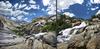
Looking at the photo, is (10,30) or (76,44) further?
(10,30)

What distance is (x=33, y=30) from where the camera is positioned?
5.04 m

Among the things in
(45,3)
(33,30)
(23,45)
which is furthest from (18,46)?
(45,3)

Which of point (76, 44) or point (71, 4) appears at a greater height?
point (71, 4)

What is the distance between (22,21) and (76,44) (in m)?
1.28

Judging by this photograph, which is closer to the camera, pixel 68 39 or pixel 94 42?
pixel 94 42

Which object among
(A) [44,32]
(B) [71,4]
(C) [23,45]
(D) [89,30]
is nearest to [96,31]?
(D) [89,30]

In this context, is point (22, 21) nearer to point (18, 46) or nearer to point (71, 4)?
point (18, 46)

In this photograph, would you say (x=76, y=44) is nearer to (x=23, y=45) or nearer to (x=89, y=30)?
(x=89, y=30)

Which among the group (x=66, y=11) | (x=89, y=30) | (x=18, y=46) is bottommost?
(x=18, y=46)

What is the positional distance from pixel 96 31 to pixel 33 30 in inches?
51.4

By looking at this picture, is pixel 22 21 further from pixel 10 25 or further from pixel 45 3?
pixel 45 3

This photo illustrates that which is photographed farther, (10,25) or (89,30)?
(10,25)

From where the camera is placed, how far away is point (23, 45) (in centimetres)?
498

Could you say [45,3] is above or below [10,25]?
above
